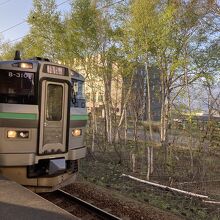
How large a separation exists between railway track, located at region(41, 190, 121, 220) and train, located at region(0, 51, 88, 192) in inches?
17.5

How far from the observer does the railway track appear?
24.8 ft

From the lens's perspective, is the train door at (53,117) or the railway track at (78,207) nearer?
the railway track at (78,207)

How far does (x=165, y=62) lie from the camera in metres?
16.1

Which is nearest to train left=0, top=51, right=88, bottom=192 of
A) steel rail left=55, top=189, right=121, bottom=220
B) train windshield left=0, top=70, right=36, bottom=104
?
train windshield left=0, top=70, right=36, bottom=104

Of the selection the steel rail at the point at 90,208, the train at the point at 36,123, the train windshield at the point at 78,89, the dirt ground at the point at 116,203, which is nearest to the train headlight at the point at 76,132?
the train at the point at 36,123

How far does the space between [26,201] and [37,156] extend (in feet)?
5.35

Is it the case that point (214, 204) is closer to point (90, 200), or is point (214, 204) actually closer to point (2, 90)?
point (90, 200)

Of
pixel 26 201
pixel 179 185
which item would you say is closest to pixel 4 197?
pixel 26 201

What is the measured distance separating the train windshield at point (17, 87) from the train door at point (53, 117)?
0.79 ft

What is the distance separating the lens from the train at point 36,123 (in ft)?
24.5

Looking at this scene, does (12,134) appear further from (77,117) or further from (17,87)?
(77,117)

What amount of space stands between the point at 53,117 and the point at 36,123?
0.45m

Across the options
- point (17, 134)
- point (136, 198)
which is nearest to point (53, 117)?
point (17, 134)

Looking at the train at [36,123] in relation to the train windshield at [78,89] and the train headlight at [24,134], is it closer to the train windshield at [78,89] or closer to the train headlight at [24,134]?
the train headlight at [24,134]
